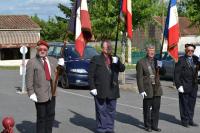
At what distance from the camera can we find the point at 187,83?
10.5 m

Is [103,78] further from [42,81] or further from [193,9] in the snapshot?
[193,9]


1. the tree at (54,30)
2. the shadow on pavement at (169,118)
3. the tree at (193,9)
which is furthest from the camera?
the tree at (54,30)

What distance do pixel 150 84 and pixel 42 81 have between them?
8.14 ft

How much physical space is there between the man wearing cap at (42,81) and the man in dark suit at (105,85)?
1118 millimetres

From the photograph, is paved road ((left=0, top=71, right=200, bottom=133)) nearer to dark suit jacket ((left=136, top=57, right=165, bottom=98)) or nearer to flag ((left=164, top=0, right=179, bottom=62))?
dark suit jacket ((left=136, top=57, right=165, bottom=98))

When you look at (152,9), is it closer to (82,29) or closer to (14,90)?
(14,90)

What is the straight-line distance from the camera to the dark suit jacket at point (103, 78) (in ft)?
30.6

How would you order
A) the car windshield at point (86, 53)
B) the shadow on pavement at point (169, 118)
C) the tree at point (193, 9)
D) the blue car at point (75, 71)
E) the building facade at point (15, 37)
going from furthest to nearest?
the building facade at point (15, 37) < the tree at point (193, 9) < the car windshield at point (86, 53) < the blue car at point (75, 71) < the shadow on pavement at point (169, 118)

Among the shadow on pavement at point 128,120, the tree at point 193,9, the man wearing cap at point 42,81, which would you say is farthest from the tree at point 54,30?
the man wearing cap at point 42,81

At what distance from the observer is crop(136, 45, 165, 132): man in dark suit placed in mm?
9828

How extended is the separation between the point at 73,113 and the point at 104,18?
25.5 metres

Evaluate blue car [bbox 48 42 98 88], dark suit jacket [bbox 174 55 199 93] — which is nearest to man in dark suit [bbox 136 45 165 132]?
dark suit jacket [bbox 174 55 199 93]

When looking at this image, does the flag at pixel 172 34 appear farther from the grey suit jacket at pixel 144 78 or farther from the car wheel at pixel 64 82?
the car wheel at pixel 64 82

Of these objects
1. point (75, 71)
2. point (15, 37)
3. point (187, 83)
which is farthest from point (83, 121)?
point (15, 37)
